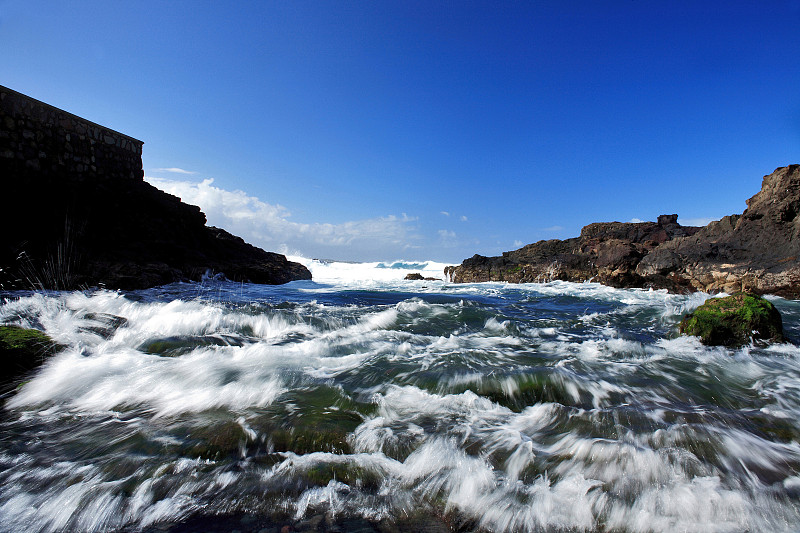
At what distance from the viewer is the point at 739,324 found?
4.97 metres

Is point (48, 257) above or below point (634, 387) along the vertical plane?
above

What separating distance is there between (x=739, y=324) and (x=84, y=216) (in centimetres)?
1502

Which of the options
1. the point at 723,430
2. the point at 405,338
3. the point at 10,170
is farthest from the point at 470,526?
the point at 10,170

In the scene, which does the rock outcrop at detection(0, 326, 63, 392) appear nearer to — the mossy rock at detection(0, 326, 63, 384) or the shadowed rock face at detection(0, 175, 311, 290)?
the mossy rock at detection(0, 326, 63, 384)

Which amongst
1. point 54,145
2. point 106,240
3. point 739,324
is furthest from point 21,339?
point 54,145

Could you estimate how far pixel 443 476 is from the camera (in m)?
1.92

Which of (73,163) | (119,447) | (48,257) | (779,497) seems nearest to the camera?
(779,497)

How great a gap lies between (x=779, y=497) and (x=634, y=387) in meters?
1.54

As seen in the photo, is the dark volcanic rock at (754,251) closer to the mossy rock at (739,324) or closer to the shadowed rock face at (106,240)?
the mossy rock at (739,324)

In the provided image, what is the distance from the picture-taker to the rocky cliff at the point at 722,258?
11789 mm

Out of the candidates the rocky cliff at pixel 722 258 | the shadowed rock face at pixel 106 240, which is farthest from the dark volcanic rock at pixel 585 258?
the shadowed rock face at pixel 106 240

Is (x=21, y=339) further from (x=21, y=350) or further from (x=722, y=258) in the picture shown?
(x=722, y=258)

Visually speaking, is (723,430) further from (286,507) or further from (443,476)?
(286,507)

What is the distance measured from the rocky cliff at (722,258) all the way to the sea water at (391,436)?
9.62 meters
